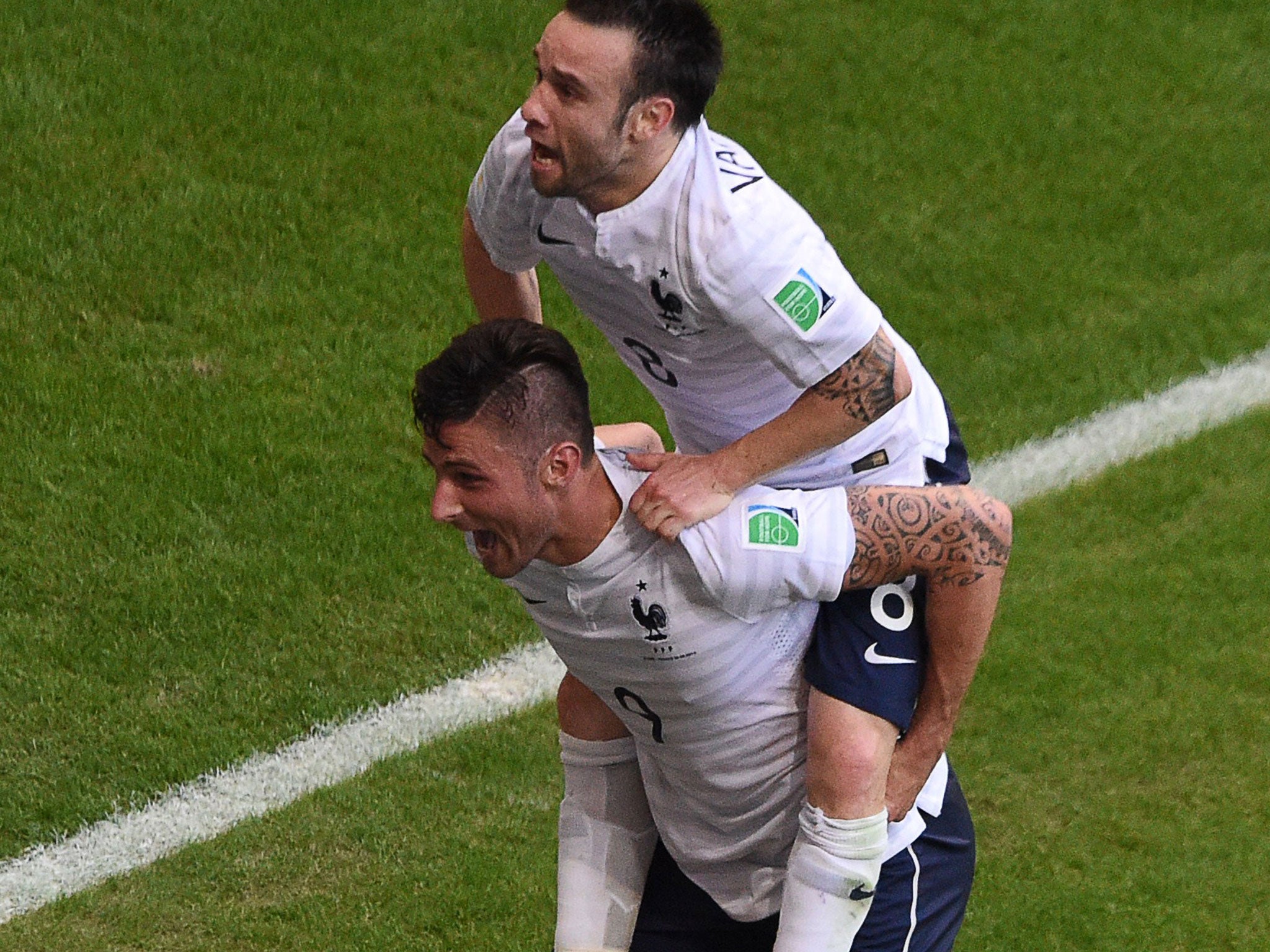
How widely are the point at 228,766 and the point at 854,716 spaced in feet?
7.81

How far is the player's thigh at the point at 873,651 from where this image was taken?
290cm

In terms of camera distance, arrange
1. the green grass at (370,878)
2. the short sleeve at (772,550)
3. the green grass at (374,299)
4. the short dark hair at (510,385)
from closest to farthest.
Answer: the short dark hair at (510,385) < the short sleeve at (772,550) < the green grass at (370,878) < the green grass at (374,299)

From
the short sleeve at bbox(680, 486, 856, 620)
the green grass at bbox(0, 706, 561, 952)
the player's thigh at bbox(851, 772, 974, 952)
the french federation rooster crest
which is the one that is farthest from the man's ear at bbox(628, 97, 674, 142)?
the green grass at bbox(0, 706, 561, 952)

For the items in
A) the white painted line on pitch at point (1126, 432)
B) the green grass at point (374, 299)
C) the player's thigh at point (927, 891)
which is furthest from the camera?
the white painted line on pitch at point (1126, 432)

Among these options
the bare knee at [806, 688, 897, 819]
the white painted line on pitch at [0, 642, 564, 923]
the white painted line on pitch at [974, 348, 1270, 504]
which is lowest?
the white painted line on pitch at [0, 642, 564, 923]

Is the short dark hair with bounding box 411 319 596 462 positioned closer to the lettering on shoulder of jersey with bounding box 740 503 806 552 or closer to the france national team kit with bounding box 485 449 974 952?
the france national team kit with bounding box 485 449 974 952

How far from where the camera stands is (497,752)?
482 cm

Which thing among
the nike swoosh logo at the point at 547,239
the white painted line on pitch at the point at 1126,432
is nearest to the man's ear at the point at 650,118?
the nike swoosh logo at the point at 547,239

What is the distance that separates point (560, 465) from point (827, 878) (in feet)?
2.60

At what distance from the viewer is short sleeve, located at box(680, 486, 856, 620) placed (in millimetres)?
2760

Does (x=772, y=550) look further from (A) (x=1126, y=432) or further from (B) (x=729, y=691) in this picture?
(A) (x=1126, y=432)

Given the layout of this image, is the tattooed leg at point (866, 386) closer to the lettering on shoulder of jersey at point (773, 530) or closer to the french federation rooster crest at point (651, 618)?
the lettering on shoulder of jersey at point (773, 530)

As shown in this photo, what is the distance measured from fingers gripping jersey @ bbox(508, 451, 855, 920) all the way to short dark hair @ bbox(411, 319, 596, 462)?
0.64 feet

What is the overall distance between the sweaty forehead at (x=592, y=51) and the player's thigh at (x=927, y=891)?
1391 mm
